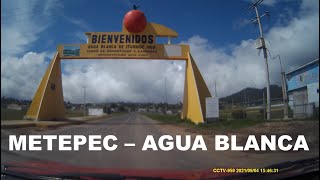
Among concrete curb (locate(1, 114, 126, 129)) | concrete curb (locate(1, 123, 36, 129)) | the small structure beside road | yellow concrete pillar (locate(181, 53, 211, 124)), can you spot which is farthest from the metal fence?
concrete curb (locate(1, 123, 36, 129))

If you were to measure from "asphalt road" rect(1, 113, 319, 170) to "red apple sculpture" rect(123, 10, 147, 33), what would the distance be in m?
0.94

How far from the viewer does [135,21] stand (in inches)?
138

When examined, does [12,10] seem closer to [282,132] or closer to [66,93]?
[66,93]

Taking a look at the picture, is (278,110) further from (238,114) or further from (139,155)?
(139,155)

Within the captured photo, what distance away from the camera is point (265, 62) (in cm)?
360

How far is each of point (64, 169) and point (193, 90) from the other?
4.52 ft

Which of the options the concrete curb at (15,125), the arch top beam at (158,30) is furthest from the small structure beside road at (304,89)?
the concrete curb at (15,125)

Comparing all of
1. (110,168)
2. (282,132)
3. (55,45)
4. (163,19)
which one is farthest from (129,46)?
(282,132)

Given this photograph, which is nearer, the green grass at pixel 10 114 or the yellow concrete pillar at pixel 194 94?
the yellow concrete pillar at pixel 194 94

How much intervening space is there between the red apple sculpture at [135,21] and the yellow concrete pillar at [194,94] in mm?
515

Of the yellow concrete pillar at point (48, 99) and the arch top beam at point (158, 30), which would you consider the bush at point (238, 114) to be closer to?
the arch top beam at point (158, 30)

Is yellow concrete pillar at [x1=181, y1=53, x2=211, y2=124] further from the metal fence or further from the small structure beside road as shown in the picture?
the small structure beside road

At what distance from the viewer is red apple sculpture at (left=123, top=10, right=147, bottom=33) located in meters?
3.48

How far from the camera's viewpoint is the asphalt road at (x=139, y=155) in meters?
3.67
